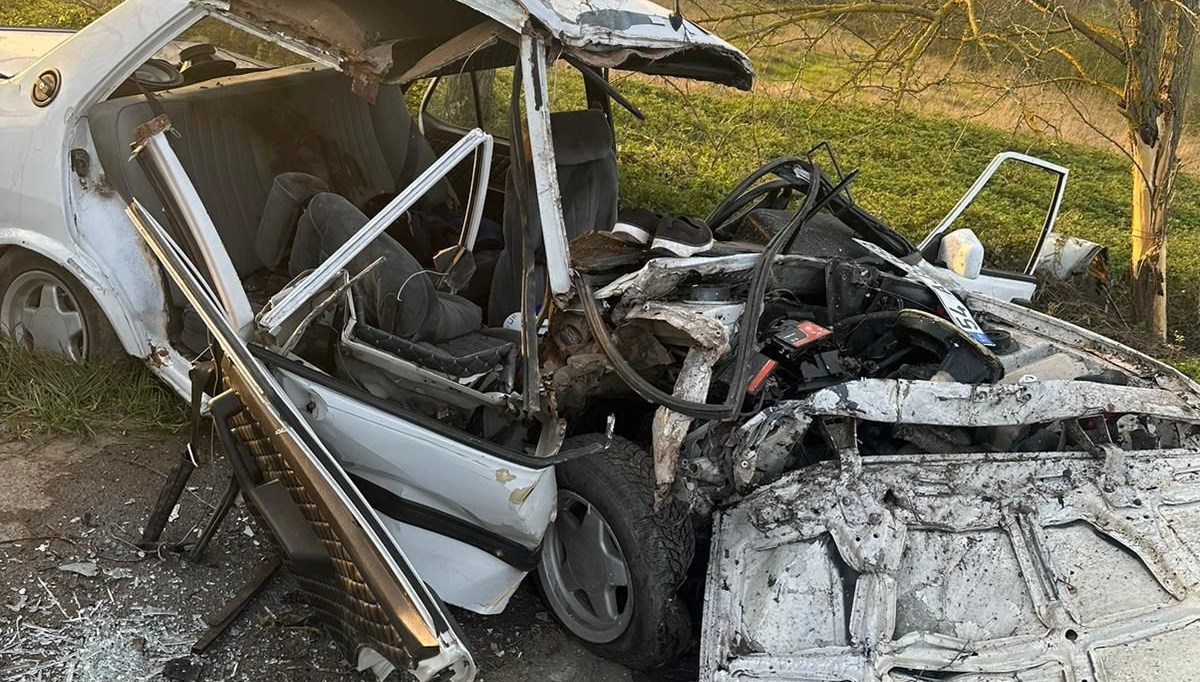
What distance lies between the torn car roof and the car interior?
41 centimetres

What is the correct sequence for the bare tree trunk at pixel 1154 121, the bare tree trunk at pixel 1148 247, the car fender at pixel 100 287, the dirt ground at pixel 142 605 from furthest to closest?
the bare tree trunk at pixel 1148 247
the bare tree trunk at pixel 1154 121
the car fender at pixel 100 287
the dirt ground at pixel 142 605

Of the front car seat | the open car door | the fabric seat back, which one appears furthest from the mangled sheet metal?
the fabric seat back

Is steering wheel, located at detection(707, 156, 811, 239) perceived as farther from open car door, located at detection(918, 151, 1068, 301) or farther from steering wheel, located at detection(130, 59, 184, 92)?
steering wheel, located at detection(130, 59, 184, 92)

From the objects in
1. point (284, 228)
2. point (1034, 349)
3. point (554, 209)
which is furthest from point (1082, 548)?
point (284, 228)

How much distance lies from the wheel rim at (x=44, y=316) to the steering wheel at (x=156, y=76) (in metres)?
0.87

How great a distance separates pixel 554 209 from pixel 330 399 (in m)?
0.88

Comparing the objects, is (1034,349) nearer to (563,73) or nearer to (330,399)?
(563,73)

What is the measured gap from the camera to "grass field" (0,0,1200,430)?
813 centimetres

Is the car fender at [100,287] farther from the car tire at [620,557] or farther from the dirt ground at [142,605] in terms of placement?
the car tire at [620,557]

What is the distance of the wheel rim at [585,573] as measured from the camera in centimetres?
287

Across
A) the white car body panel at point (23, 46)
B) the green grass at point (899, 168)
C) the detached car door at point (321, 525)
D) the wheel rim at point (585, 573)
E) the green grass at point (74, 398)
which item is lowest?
the green grass at point (899, 168)

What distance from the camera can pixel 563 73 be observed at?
9.62 feet

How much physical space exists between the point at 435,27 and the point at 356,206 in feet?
3.36

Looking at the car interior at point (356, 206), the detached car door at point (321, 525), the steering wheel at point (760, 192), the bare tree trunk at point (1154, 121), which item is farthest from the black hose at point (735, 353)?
the bare tree trunk at point (1154, 121)
